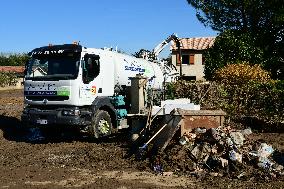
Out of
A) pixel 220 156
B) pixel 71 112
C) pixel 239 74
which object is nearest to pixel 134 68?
pixel 71 112

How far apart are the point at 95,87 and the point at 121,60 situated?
6.35ft

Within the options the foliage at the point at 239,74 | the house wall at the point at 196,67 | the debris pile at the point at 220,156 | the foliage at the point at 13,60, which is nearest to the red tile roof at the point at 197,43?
the house wall at the point at 196,67

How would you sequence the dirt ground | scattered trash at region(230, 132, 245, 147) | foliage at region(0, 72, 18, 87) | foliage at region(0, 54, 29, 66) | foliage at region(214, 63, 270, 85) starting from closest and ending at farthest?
the dirt ground
scattered trash at region(230, 132, 245, 147)
foliage at region(214, 63, 270, 85)
foliage at region(0, 72, 18, 87)
foliage at region(0, 54, 29, 66)

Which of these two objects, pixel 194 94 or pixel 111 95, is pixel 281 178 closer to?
pixel 111 95

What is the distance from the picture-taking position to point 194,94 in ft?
64.1

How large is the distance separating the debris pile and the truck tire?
399 centimetres

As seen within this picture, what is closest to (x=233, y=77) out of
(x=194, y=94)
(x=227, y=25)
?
(x=194, y=94)

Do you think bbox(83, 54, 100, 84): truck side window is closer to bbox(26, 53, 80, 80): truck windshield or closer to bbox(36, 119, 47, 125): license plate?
bbox(26, 53, 80, 80): truck windshield

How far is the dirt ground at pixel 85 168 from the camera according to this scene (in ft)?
29.9

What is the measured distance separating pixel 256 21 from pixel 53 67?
25629 mm

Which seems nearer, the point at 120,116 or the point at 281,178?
the point at 281,178

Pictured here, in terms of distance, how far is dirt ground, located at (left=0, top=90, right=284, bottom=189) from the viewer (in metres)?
9.12

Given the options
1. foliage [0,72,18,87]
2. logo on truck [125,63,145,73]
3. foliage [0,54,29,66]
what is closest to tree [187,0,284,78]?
logo on truck [125,63,145,73]

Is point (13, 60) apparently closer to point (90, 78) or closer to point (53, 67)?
point (53, 67)
